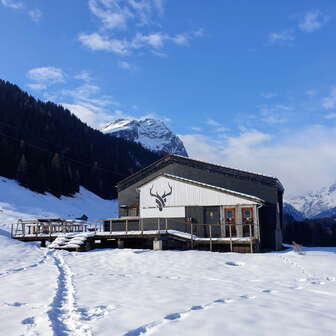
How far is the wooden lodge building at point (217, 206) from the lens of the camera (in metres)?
22.2

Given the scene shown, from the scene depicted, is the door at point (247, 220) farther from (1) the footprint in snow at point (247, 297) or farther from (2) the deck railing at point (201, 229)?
(1) the footprint in snow at point (247, 297)

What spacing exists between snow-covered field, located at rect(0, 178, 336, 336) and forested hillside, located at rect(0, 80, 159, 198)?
136ft

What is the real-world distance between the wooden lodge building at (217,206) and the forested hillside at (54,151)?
3685cm

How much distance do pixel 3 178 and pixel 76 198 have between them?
13680 mm

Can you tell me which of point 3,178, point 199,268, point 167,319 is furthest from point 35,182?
point 167,319

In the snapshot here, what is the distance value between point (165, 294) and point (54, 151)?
6937 centimetres

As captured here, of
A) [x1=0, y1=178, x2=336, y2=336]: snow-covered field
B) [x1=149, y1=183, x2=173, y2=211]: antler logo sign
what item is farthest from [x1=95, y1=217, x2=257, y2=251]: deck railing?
[x1=0, y1=178, x2=336, y2=336]: snow-covered field

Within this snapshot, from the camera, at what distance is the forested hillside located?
191 feet

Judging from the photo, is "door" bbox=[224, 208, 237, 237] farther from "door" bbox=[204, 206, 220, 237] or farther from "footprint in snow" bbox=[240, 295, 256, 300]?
"footprint in snow" bbox=[240, 295, 256, 300]

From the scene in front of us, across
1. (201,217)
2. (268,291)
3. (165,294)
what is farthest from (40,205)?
(268,291)

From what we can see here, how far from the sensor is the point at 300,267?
51.5 feet

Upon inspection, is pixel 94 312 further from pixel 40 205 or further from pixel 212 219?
pixel 40 205

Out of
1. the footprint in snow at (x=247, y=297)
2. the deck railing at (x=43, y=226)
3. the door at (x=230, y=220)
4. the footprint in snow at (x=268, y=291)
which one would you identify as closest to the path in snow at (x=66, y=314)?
the footprint in snow at (x=247, y=297)

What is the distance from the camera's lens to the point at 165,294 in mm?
9297
